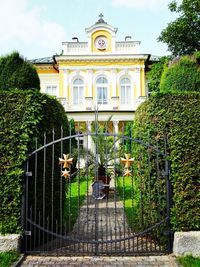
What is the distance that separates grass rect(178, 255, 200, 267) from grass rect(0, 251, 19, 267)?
267 centimetres

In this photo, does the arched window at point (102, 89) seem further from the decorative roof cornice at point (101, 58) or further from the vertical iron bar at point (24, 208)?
the vertical iron bar at point (24, 208)

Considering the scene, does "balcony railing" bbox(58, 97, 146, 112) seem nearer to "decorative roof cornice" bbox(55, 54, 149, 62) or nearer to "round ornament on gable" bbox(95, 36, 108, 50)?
"decorative roof cornice" bbox(55, 54, 149, 62)

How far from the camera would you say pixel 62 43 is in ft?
102

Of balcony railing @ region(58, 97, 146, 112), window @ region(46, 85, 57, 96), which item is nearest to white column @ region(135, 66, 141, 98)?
balcony railing @ region(58, 97, 146, 112)

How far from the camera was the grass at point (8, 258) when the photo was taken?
17.4ft

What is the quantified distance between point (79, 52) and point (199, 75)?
25586 millimetres

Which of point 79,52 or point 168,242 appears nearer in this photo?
point 168,242

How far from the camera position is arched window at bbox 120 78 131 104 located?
31.8 metres

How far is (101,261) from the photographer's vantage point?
223 inches

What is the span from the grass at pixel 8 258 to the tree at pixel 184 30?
23.8m

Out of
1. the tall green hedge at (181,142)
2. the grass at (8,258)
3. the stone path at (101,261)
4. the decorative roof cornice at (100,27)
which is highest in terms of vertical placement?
the decorative roof cornice at (100,27)

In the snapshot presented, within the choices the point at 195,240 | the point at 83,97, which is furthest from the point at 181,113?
the point at 83,97

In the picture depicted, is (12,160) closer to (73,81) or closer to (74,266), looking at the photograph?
(74,266)

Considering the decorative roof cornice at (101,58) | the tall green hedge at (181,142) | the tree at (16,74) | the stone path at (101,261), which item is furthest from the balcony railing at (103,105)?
the stone path at (101,261)
